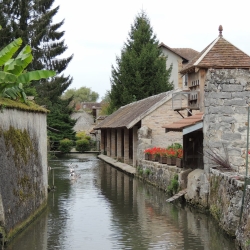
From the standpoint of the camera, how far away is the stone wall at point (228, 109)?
49.4 ft

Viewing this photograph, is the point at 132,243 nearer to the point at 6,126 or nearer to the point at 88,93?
the point at 6,126

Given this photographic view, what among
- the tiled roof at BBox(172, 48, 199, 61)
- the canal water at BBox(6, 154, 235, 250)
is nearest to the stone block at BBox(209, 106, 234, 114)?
the canal water at BBox(6, 154, 235, 250)

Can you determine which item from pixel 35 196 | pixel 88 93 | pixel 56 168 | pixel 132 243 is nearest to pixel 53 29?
pixel 56 168

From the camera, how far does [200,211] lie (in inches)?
613

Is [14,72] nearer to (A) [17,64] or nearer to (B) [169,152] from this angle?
(A) [17,64]

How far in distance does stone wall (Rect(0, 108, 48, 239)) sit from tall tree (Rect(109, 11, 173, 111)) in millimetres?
30666

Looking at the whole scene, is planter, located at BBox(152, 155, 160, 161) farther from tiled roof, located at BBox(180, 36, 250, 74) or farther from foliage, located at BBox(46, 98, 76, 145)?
foliage, located at BBox(46, 98, 76, 145)

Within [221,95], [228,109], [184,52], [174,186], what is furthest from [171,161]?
[184,52]

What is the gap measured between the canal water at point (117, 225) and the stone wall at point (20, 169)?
1.52 feet

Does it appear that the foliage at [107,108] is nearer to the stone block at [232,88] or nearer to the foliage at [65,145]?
the foliage at [65,145]

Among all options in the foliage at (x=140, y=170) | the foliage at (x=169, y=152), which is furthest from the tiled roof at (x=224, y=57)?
the foliage at (x=140, y=170)

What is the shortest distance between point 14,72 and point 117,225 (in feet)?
16.0

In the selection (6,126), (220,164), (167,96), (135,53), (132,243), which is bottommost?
(132,243)

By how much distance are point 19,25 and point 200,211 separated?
Answer: 35069mm
